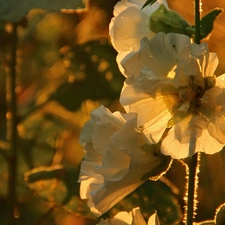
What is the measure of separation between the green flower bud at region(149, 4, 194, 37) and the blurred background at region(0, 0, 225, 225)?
0.70ft

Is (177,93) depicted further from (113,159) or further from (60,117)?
(60,117)

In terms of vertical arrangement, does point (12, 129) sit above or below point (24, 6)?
below

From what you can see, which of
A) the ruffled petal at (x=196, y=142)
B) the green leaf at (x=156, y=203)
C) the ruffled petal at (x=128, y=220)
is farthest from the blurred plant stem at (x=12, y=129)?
the ruffled petal at (x=196, y=142)

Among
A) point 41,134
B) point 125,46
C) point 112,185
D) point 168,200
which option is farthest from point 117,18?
point 41,134

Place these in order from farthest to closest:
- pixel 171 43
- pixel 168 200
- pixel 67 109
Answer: pixel 67 109 < pixel 168 200 < pixel 171 43

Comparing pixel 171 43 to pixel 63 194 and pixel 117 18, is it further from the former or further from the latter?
pixel 63 194

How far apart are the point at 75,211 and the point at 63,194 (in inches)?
1.0

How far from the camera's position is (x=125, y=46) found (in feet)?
2.26

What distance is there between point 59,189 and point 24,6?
25 centimetres

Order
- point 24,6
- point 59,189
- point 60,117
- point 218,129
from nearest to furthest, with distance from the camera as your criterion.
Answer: point 218,129, point 24,6, point 59,189, point 60,117

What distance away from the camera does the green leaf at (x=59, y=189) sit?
3.04 feet

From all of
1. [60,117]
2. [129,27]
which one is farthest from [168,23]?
[60,117]

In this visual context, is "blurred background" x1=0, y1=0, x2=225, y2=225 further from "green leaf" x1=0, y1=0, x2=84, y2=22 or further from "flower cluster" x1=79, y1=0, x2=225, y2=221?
"flower cluster" x1=79, y1=0, x2=225, y2=221

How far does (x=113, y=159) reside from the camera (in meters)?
0.63
